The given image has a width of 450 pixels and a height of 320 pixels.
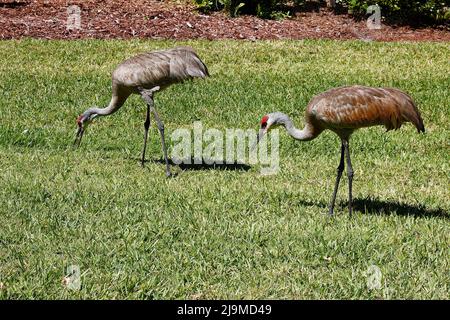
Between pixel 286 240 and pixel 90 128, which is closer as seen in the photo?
pixel 286 240

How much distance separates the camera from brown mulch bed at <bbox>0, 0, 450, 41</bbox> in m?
16.2

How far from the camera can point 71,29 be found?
53.5 feet

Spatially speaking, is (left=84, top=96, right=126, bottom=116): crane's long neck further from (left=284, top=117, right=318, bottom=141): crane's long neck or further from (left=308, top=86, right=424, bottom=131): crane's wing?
(left=308, top=86, right=424, bottom=131): crane's wing

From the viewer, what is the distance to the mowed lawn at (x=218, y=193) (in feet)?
19.5

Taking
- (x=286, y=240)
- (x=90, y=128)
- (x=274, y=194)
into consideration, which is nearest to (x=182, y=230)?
(x=286, y=240)

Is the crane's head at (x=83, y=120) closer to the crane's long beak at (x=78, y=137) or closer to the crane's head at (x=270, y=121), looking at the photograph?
the crane's long beak at (x=78, y=137)

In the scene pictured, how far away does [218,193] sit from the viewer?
8.35m

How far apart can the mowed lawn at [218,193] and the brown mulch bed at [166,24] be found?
1153mm

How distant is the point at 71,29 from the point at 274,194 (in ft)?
30.2

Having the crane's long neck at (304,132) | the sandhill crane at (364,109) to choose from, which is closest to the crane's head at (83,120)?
the crane's long neck at (304,132)
